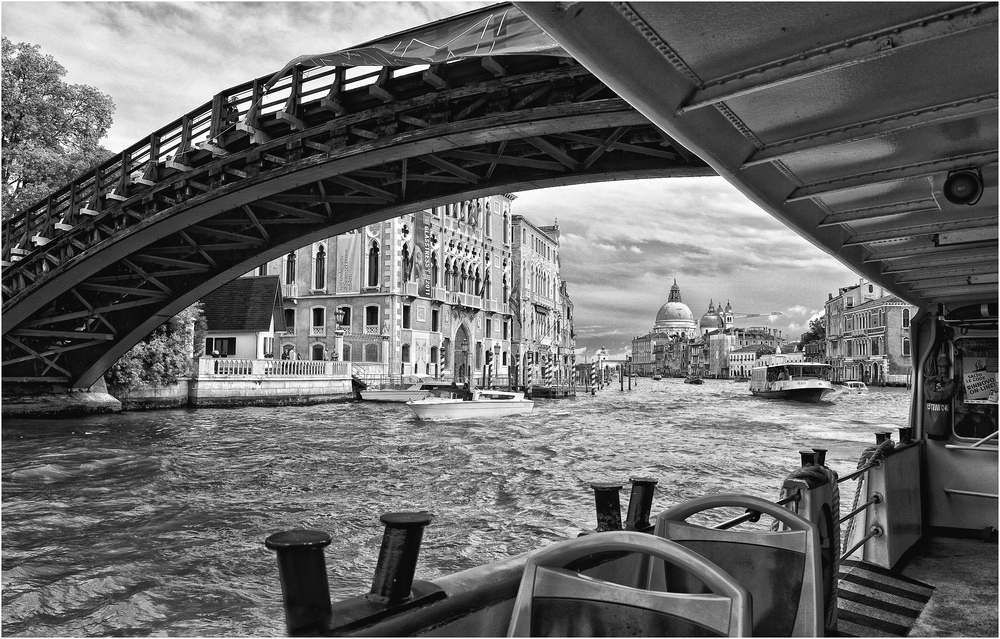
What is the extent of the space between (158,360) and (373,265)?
1678cm

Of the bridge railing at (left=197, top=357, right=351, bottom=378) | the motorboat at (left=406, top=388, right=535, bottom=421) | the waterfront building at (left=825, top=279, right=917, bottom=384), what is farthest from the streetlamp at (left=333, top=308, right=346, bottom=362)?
the waterfront building at (left=825, top=279, right=917, bottom=384)

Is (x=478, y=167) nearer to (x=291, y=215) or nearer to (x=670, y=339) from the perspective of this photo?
(x=291, y=215)

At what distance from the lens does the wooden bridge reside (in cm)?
1122

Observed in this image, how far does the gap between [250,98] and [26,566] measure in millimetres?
9502

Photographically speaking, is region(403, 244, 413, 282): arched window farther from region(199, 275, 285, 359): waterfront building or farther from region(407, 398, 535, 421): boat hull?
region(407, 398, 535, 421): boat hull

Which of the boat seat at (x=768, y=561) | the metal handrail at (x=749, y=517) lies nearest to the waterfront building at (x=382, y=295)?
the metal handrail at (x=749, y=517)

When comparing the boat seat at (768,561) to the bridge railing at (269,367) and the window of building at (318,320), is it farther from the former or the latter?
the window of building at (318,320)

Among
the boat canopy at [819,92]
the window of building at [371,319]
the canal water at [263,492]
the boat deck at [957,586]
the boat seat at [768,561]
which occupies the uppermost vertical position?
the window of building at [371,319]

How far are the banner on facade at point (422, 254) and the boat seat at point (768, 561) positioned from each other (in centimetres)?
3860

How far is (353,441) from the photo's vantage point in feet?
59.7

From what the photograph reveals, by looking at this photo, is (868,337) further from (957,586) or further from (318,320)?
(957,586)

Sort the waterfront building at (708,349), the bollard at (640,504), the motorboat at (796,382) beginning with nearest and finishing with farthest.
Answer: the bollard at (640,504) → the motorboat at (796,382) → the waterfront building at (708,349)

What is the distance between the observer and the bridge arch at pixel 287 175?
36.9ft

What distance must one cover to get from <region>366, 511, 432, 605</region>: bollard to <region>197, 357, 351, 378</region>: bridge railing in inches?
1044
